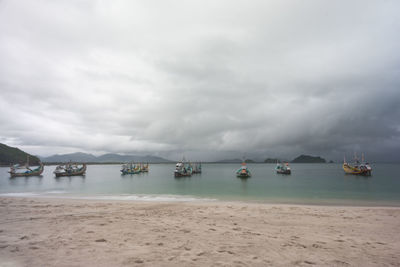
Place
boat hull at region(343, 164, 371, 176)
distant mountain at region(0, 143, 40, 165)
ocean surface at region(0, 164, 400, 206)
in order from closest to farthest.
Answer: ocean surface at region(0, 164, 400, 206) < boat hull at region(343, 164, 371, 176) < distant mountain at region(0, 143, 40, 165)

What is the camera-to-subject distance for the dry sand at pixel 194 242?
18.9 feet

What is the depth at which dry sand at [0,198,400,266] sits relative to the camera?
18.9 feet

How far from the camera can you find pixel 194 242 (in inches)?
284

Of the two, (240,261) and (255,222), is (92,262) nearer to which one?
(240,261)

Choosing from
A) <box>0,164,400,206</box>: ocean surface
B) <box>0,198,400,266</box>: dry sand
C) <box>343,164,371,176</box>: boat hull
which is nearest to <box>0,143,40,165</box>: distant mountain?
<box>0,164,400,206</box>: ocean surface

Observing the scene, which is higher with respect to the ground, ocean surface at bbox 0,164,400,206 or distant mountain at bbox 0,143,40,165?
distant mountain at bbox 0,143,40,165

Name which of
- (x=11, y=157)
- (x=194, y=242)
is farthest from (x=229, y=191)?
(x=11, y=157)

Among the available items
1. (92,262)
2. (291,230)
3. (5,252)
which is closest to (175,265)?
(92,262)

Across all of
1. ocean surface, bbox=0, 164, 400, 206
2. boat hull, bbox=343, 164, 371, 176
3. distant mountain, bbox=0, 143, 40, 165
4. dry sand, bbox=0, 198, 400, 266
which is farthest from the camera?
distant mountain, bbox=0, 143, 40, 165

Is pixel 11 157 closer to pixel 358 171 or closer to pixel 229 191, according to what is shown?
pixel 229 191

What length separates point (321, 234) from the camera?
873 centimetres

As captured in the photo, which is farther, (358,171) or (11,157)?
(11,157)

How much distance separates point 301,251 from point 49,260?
7476 mm

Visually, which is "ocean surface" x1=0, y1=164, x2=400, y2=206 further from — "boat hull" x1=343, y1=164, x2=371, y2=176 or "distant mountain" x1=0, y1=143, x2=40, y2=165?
"distant mountain" x1=0, y1=143, x2=40, y2=165
